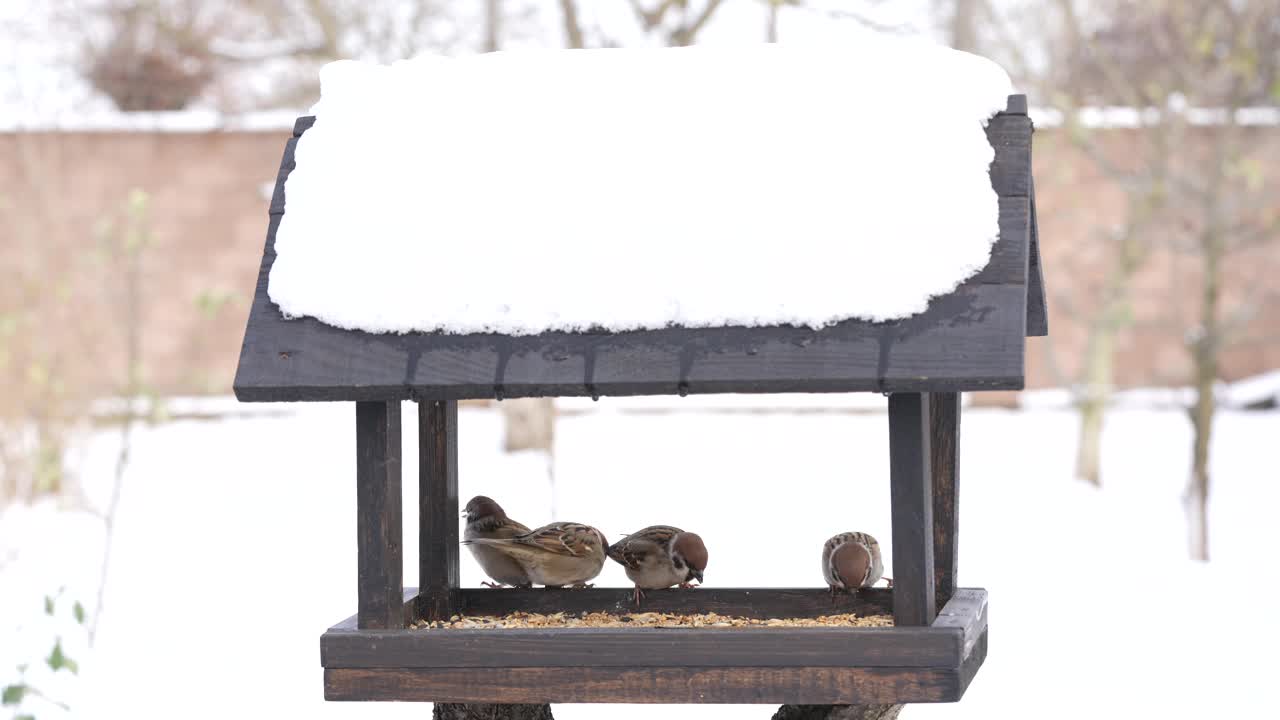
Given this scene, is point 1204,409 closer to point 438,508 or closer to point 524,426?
point 524,426

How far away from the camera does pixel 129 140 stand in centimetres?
1288

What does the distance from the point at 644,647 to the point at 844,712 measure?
498mm

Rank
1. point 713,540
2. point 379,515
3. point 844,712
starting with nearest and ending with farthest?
point 379,515 < point 844,712 < point 713,540

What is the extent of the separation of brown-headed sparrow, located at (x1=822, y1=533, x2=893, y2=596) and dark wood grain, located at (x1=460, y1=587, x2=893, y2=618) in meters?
0.05

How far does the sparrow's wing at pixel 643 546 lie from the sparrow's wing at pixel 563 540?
0.05 metres

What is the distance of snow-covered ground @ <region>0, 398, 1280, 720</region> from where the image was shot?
17.7 feet

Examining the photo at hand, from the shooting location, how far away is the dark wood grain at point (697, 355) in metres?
2.10

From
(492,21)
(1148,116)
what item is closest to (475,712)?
(492,21)

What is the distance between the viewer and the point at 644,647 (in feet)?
7.64

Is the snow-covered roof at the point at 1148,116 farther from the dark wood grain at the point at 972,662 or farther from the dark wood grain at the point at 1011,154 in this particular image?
the dark wood grain at the point at 1011,154

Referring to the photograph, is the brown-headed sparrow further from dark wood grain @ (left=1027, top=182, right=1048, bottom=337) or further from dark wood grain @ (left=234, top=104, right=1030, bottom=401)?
dark wood grain @ (left=234, top=104, right=1030, bottom=401)

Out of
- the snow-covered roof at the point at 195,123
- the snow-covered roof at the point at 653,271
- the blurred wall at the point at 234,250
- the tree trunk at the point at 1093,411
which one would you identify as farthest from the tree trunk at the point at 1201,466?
the snow-covered roof at the point at 195,123

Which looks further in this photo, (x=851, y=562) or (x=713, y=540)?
(x=713, y=540)

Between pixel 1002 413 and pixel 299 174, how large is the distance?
10.1 meters
